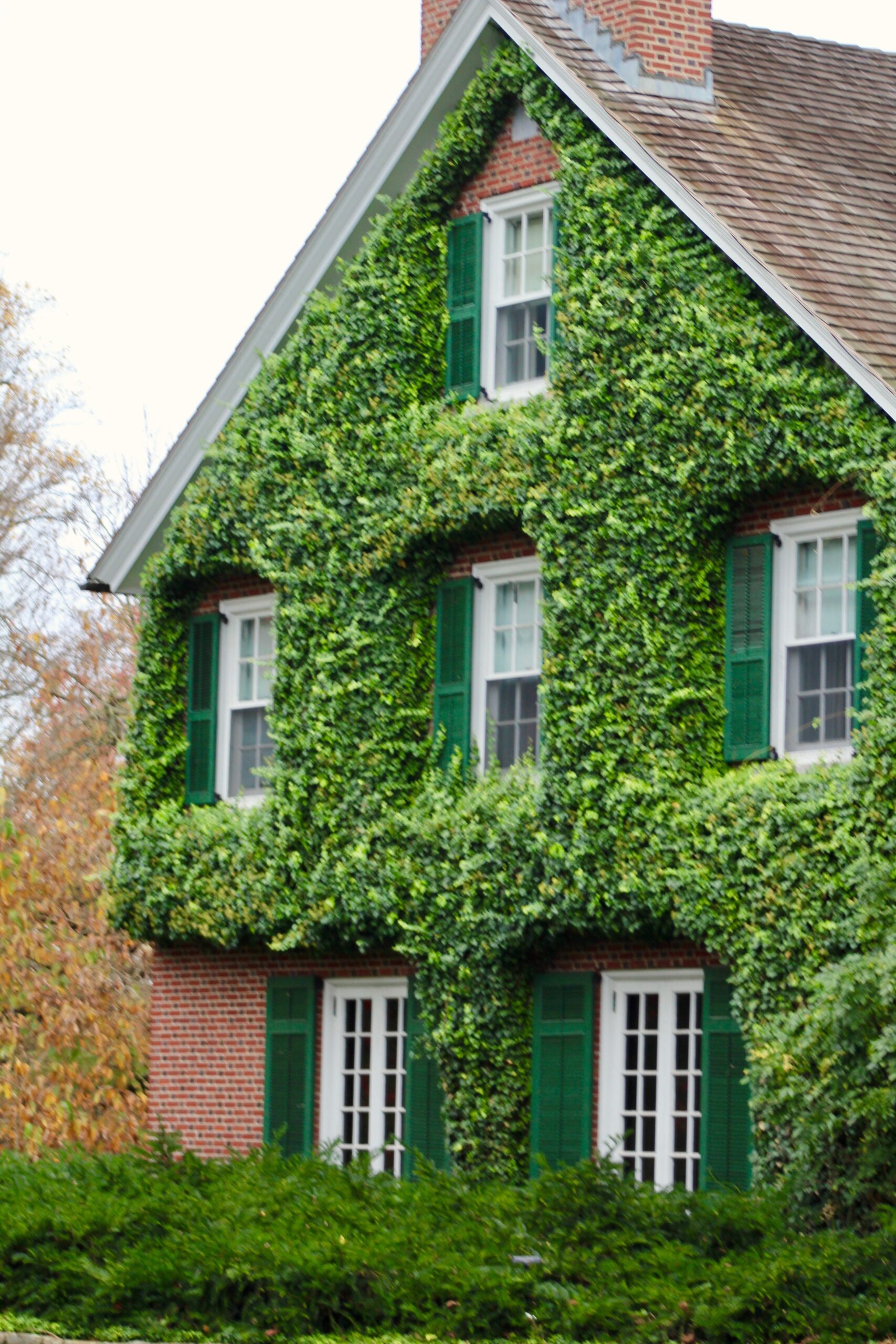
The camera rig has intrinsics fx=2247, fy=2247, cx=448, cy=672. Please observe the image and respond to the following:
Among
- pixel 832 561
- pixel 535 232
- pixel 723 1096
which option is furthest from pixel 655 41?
pixel 723 1096

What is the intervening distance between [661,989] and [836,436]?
4.80 meters

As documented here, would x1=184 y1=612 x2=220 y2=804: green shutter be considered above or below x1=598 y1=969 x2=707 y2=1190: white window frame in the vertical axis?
above

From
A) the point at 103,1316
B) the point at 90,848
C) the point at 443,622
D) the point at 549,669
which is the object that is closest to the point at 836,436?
the point at 549,669

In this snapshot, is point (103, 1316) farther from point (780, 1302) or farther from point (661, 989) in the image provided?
point (661, 989)

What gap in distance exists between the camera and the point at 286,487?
21578mm

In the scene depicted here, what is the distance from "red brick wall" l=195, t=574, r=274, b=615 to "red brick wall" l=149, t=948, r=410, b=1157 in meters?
3.50

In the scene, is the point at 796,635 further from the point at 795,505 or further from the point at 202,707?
the point at 202,707

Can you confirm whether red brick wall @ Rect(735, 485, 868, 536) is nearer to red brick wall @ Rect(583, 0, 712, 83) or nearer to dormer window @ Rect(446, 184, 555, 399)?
dormer window @ Rect(446, 184, 555, 399)

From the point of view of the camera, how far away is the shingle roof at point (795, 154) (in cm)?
1817

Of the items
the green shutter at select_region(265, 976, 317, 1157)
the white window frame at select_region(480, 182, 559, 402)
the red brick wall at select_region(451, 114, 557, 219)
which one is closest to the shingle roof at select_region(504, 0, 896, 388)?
the red brick wall at select_region(451, 114, 557, 219)

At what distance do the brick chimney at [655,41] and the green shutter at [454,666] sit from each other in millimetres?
4926

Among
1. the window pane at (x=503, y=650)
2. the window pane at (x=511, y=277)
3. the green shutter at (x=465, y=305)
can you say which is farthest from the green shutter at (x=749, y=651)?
the window pane at (x=511, y=277)

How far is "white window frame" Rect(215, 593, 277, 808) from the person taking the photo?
22.5 metres

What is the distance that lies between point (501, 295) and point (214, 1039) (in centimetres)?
777
